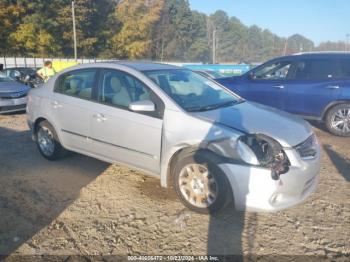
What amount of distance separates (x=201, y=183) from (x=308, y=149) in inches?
48.5

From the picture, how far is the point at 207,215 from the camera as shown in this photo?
3.78m

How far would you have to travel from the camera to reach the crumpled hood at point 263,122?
12.0 feet

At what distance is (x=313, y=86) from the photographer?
7551mm

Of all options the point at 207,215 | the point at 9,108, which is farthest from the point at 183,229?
the point at 9,108

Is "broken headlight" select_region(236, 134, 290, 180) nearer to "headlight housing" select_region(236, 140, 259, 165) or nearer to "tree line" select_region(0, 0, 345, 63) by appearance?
"headlight housing" select_region(236, 140, 259, 165)

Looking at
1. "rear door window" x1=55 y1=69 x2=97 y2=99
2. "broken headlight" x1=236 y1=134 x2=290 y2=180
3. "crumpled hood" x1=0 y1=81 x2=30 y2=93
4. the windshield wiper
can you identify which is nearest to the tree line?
"crumpled hood" x1=0 y1=81 x2=30 y2=93

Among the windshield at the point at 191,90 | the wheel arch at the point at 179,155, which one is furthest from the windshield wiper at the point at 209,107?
the wheel arch at the point at 179,155

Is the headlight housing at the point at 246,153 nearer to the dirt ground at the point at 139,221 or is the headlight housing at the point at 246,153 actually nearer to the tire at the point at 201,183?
the tire at the point at 201,183

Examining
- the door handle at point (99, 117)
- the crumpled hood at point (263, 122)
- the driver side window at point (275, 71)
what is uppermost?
the driver side window at point (275, 71)

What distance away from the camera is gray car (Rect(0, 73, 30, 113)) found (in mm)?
9836

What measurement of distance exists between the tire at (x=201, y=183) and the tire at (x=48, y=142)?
244cm

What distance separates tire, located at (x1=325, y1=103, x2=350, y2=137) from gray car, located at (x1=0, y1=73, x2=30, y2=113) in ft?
27.3

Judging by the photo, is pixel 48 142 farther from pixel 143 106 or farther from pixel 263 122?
pixel 263 122

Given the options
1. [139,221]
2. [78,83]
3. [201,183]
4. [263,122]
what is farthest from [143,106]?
[78,83]
